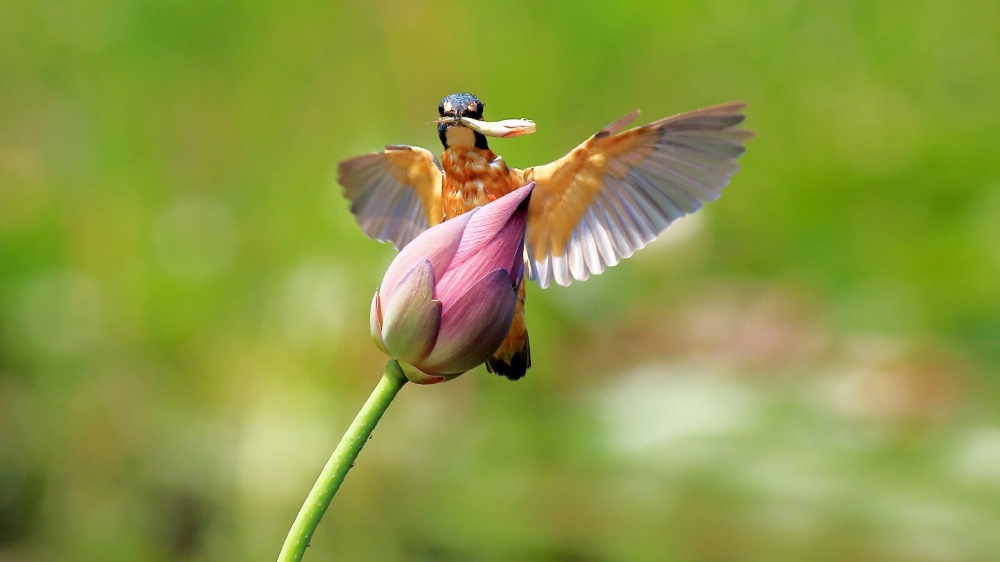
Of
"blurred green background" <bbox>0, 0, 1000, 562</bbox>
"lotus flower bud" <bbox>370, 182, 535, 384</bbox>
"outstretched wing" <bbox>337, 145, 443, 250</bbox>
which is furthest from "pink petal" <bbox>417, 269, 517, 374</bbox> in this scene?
"blurred green background" <bbox>0, 0, 1000, 562</bbox>

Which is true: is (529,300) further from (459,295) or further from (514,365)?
(459,295)

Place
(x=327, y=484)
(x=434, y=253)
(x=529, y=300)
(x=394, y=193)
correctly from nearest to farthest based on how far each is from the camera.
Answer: (x=327, y=484) → (x=434, y=253) → (x=394, y=193) → (x=529, y=300)

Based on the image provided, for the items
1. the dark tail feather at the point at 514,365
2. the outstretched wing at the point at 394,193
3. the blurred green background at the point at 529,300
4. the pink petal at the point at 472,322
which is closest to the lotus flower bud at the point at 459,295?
the pink petal at the point at 472,322

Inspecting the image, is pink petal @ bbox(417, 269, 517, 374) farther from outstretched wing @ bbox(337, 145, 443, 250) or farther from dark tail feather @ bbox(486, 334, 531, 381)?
outstretched wing @ bbox(337, 145, 443, 250)

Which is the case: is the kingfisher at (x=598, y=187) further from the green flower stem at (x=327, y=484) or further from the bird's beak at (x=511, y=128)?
the green flower stem at (x=327, y=484)

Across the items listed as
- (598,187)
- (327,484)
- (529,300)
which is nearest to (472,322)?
(327,484)

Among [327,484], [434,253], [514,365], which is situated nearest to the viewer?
[327,484]

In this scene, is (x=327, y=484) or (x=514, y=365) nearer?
(x=327, y=484)
